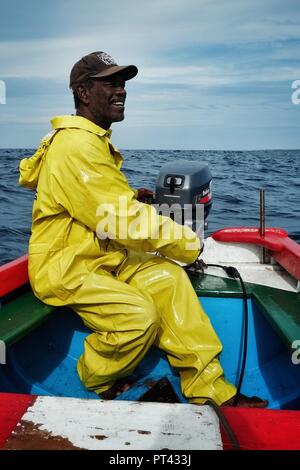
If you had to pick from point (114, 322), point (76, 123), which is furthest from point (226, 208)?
point (114, 322)

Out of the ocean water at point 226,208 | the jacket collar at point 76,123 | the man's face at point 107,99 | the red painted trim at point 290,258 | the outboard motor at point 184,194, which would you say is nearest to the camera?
the jacket collar at point 76,123

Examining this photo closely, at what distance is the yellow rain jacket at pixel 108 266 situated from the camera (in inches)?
102

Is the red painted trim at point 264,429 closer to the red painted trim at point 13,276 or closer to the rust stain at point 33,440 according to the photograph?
the rust stain at point 33,440

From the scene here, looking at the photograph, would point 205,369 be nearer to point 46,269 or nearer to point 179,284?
point 179,284

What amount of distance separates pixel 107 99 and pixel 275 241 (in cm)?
197

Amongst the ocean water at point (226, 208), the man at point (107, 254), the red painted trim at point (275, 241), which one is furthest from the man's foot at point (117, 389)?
the ocean water at point (226, 208)

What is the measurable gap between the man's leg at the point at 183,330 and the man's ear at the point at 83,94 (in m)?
1.07

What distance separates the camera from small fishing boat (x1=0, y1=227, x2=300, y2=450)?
160 cm

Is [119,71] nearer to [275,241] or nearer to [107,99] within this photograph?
[107,99]

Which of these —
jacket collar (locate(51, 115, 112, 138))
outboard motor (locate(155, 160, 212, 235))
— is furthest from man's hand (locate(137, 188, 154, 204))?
jacket collar (locate(51, 115, 112, 138))

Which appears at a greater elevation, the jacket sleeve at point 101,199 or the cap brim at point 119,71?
the cap brim at point 119,71

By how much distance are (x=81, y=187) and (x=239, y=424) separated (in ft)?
4.88

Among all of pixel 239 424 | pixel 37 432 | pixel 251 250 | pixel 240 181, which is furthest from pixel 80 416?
pixel 240 181

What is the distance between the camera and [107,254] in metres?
2.87
